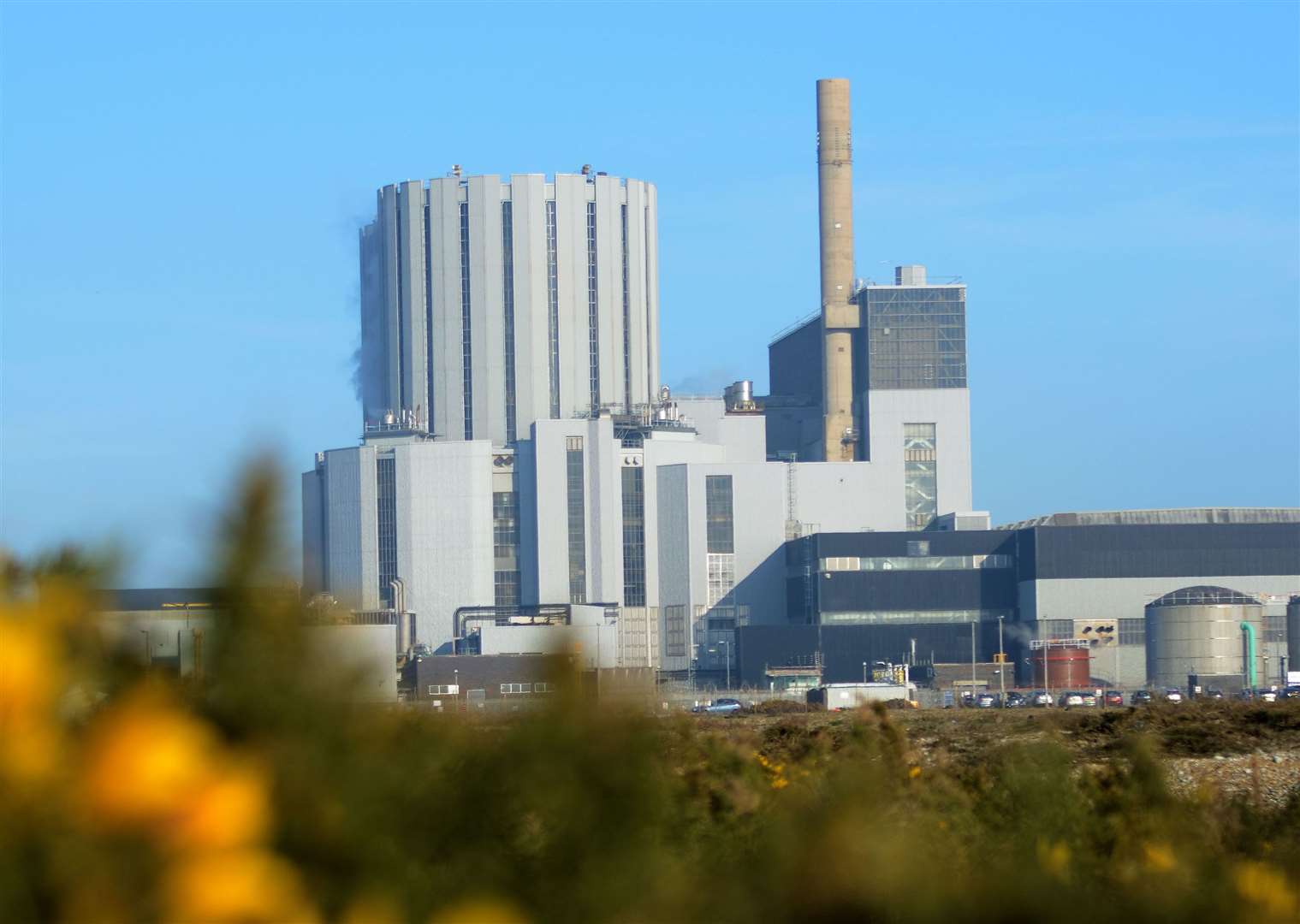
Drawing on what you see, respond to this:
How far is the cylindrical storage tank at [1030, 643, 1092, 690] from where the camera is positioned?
299 ft

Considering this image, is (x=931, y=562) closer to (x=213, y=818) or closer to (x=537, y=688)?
(x=537, y=688)

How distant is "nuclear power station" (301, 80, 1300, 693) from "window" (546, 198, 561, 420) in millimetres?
123

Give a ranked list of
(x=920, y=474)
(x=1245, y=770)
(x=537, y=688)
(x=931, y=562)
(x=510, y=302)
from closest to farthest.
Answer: (x=537, y=688) → (x=1245, y=770) → (x=931, y=562) → (x=510, y=302) → (x=920, y=474)

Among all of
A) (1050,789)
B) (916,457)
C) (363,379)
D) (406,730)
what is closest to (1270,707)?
(1050,789)

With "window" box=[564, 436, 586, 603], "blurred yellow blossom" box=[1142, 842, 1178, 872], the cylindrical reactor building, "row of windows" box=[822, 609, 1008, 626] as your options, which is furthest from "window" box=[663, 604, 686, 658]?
"blurred yellow blossom" box=[1142, 842, 1178, 872]

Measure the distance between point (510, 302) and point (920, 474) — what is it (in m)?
29.9

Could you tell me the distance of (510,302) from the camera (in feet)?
339

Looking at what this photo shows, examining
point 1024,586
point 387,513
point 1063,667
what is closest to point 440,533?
point 387,513

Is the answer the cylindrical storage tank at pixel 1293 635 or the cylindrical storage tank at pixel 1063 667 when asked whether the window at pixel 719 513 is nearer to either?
the cylindrical storage tank at pixel 1063 667

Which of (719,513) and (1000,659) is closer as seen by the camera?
(1000,659)

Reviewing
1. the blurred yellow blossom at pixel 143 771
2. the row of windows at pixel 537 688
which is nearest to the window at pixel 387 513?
the row of windows at pixel 537 688

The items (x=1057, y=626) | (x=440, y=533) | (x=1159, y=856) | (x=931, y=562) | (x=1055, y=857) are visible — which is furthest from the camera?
(x=931, y=562)

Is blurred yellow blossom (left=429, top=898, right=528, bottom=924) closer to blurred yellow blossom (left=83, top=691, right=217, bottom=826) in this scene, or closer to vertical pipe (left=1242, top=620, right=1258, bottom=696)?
blurred yellow blossom (left=83, top=691, right=217, bottom=826)

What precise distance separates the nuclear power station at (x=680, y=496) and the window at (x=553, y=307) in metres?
0.12
